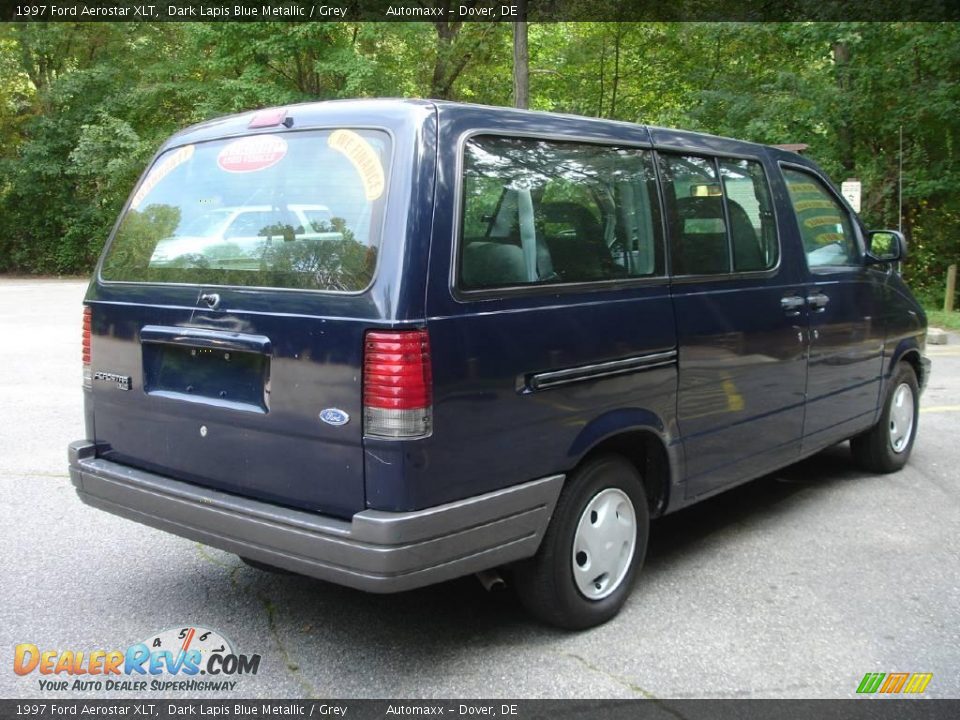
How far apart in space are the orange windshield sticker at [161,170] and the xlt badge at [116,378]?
2.36 feet

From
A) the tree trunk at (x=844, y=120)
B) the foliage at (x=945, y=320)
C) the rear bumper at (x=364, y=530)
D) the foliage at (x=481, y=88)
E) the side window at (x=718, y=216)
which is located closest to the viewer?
the rear bumper at (x=364, y=530)

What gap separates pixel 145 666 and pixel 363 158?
1979mm

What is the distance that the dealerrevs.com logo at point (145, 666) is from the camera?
3.26 metres

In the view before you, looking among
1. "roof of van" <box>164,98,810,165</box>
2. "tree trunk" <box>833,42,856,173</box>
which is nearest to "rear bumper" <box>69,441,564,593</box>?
"roof of van" <box>164,98,810,165</box>

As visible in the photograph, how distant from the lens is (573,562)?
3533 mm

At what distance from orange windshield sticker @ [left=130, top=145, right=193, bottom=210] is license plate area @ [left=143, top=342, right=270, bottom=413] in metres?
→ 0.75

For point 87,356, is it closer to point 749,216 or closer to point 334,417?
point 334,417

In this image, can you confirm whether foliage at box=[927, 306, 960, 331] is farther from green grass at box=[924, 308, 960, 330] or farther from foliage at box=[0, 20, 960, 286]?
foliage at box=[0, 20, 960, 286]

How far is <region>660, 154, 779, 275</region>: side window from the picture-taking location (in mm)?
4102

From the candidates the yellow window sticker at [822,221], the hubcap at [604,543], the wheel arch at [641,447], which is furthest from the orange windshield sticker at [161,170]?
the yellow window sticker at [822,221]

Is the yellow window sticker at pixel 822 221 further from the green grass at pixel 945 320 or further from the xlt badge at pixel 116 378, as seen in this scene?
the green grass at pixel 945 320

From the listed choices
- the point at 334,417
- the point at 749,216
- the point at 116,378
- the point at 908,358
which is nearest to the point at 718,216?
the point at 749,216

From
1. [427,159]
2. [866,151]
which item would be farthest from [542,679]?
[866,151]

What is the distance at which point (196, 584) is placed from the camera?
13.7ft
